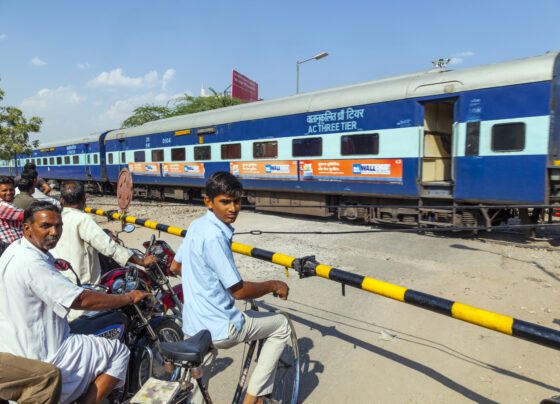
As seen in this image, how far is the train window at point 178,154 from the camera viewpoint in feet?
53.3

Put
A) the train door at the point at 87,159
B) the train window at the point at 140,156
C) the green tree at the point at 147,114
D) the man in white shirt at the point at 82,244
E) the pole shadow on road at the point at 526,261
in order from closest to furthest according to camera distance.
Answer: the man in white shirt at the point at 82,244
the pole shadow on road at the point at 526,261
the train window at the point at 140,156
the train door at the point at 87,159
the green tree at the point at 147,114

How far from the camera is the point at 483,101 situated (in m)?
8.20

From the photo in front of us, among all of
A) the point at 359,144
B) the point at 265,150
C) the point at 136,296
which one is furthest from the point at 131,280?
the point at 265,150

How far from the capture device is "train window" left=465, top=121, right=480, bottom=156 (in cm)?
832

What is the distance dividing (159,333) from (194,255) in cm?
123

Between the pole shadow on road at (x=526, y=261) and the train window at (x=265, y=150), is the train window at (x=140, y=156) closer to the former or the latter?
the train window at (x=265, y=150)

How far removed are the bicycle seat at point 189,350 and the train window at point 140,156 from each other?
18.0m

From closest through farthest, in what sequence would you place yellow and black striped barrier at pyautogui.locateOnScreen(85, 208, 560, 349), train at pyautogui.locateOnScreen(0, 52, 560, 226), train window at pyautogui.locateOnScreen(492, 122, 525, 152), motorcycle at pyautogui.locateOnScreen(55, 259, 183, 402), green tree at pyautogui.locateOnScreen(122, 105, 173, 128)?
yellow and black striped barrier at pyautogui.locateOnScreen(85, 208, 560, 349)
motorcycle at pyautogui.locateOnScreen(55, 259, 183, 402)
train at pyautogui.locateOnScreen(0, 52, 560, 226)
train window at pyautogui.locateOnScreen(492, 122, 525, 152)
green tree at pyautogui.locateOnScreen(122, 105, 173, 128)

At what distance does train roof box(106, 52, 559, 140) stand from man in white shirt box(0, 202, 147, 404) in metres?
8.35

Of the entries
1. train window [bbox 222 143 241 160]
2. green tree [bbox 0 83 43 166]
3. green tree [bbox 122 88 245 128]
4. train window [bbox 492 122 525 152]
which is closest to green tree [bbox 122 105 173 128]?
green tree [bbox 122 88 245 128]

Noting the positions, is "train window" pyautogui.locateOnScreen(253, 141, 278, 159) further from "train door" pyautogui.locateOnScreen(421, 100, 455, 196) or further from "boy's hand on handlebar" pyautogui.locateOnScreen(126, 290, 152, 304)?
"boy's hand on handlebar" pyautogui.locateOnScreen(126, 290, 152, 304)

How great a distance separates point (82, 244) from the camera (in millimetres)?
3381

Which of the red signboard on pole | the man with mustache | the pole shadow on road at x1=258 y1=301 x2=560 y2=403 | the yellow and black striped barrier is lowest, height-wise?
the pole shadow on road at x1=258 y1=301 x2=560 y2=403

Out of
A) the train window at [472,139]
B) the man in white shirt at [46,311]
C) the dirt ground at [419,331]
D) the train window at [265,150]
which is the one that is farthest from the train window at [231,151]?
the man in white shirt at [46,311]
